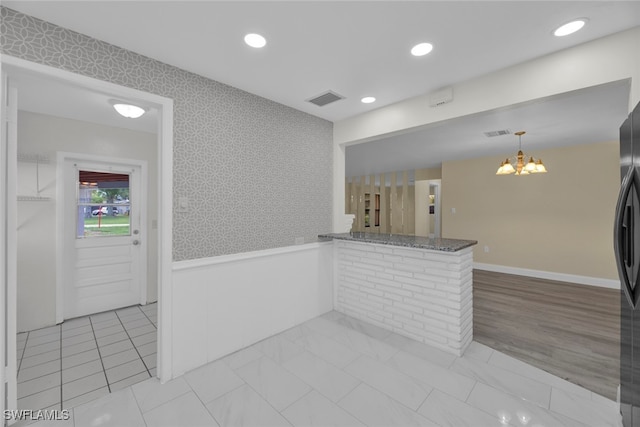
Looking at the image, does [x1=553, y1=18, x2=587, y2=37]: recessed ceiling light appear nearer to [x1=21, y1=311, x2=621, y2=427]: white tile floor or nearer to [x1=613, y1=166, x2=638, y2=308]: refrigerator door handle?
[x1=613, y1=166, x2=638, y2=308]: refrigerator door handle

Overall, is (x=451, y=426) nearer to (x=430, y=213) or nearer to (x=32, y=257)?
(x=32, y=257)

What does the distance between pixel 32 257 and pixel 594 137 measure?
7747 mm

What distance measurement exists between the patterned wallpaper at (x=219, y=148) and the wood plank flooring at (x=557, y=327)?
7.62ft

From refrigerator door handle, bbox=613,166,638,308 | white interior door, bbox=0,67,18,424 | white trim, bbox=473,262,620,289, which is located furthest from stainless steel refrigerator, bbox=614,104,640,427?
white trim, bbox=473,262,620,289

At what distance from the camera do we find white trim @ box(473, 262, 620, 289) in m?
4.57

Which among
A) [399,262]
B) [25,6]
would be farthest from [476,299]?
[25,6]

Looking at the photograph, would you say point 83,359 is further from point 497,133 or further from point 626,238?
point 497,133

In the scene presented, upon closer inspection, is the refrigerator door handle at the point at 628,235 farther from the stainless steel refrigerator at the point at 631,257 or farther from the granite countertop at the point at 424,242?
the granite countertop at the point at 424,242

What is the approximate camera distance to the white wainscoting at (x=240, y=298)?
2197mm

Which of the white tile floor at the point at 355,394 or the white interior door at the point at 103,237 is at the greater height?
the white interior door at the point at 103,237

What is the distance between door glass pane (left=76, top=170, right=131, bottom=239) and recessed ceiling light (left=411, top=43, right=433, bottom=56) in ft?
12.7

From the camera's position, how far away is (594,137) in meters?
4.26

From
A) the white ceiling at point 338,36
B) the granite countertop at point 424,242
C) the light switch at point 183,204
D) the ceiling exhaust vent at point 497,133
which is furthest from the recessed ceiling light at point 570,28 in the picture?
the light switch at point 183,204

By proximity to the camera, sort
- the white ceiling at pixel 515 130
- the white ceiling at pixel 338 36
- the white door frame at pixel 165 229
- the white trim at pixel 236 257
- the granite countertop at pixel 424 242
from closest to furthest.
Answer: the white ceiling at pixel 338 36
the white door frame at pixel 165 229
the white trim at pixel 236 257
the granite countertop at pixel 424 242
the white ceiling at pixel 515 130
